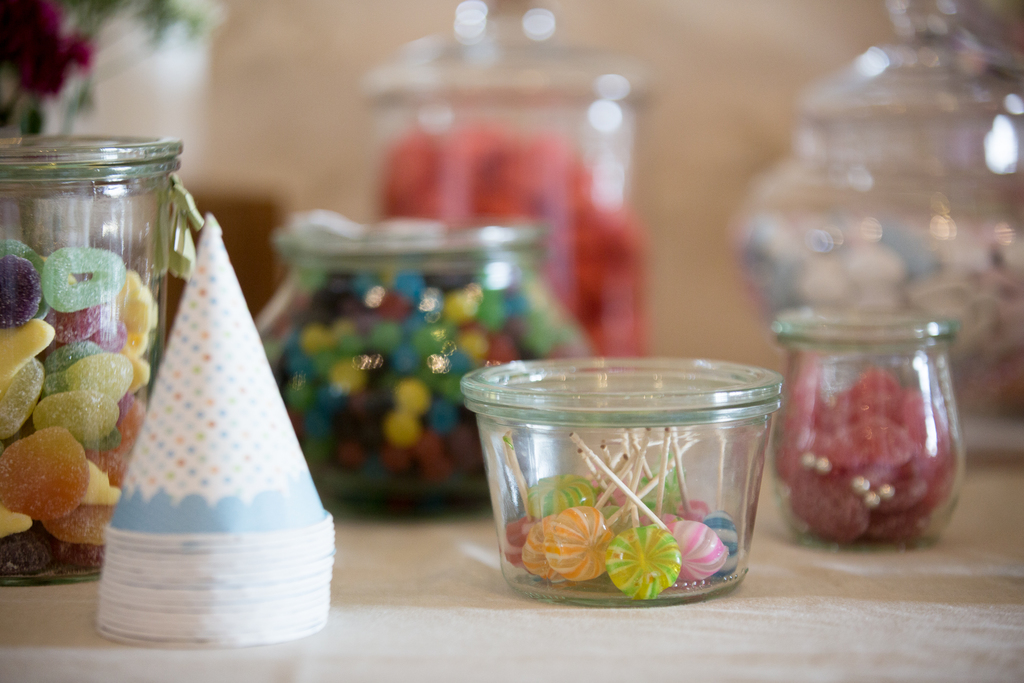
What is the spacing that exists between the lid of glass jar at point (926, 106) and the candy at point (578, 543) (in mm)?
500

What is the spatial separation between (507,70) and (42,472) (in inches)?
24.4

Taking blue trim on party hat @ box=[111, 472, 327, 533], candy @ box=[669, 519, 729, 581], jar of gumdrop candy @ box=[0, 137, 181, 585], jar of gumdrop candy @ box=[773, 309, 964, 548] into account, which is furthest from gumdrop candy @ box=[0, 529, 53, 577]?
jar of gumdrop candy @ box=[773, 309, 964, 548]

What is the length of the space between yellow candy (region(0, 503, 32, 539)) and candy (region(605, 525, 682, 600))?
0.30 meters

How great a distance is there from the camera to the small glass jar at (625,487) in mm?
500

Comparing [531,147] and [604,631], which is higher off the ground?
[531,147]

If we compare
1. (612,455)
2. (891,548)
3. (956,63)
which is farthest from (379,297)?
(956,63)

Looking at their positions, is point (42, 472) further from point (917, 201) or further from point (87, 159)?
point (917, 201)

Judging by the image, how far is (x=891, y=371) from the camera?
638 mm

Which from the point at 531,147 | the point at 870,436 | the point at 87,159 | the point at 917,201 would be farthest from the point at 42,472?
the point at 917,201

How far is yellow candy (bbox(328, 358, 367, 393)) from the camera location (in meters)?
0.69

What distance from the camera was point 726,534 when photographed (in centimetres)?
52

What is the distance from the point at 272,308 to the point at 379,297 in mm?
108

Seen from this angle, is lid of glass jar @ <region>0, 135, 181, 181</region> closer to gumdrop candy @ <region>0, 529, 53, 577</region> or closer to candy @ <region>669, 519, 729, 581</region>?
gumdrop candy @ <region>0, 529, 53, 577</region>

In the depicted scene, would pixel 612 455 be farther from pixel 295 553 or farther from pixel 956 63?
pixel 956 63
